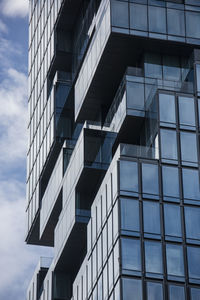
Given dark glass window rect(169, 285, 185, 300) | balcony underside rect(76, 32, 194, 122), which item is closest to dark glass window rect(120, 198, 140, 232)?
dark glass window rect(169, 285, 185, 300)

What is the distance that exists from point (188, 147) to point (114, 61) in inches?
532

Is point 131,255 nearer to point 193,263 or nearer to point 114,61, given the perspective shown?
point 193,263

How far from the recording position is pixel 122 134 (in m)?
72.2

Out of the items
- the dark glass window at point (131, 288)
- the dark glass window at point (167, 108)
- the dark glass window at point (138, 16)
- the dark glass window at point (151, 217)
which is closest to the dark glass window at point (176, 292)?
the dark glass window at point (131, 288)

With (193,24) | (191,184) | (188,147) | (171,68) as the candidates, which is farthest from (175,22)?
(191,184)

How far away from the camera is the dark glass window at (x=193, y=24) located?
75875 mm

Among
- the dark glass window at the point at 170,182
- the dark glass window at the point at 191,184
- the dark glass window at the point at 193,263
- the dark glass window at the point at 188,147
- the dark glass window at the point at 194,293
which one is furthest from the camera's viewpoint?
the dark glass window at the point at 188,147

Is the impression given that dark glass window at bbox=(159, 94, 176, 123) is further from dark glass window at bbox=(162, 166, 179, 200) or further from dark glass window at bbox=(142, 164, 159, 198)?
dark glass window at bbox=(142, 164, 159, 198)

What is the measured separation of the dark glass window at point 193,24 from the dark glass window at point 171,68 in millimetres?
2272

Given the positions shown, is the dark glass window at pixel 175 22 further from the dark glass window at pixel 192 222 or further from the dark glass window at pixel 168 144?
the dark glass window at pixel 192 222

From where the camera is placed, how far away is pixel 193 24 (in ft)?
250

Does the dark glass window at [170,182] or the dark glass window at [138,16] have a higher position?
the dark glass window at [138,16]

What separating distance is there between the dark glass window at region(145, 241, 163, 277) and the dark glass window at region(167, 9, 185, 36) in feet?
66.2

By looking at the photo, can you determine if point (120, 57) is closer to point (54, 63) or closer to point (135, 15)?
point (135, 15)
